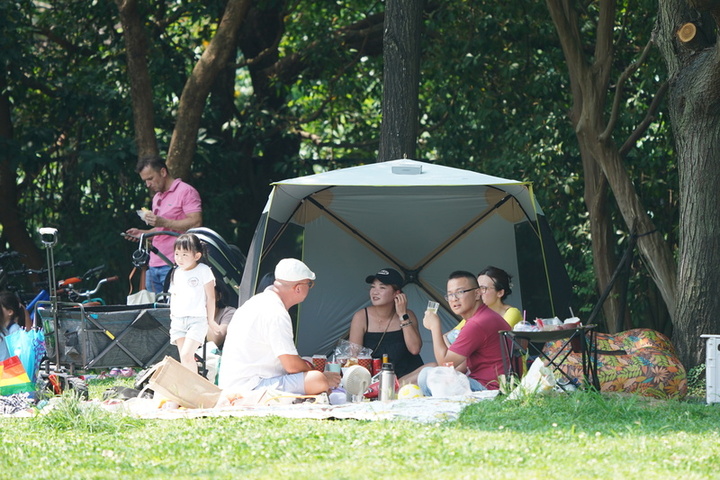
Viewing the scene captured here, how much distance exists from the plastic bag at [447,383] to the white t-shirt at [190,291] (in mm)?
1634

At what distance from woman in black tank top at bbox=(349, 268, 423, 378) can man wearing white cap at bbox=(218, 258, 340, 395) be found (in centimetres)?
133

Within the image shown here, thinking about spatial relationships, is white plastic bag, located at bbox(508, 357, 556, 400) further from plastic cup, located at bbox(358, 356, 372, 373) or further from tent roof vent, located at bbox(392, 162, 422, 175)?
tent roof vent, located at bbox(392, 162, 422, 175)

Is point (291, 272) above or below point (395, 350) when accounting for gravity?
above

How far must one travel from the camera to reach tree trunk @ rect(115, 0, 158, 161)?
959 cm

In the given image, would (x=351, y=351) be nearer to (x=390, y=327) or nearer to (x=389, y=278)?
(x=390, y=327)

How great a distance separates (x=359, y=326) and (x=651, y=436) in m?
2.93

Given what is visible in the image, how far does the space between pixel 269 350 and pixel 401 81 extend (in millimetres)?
3557

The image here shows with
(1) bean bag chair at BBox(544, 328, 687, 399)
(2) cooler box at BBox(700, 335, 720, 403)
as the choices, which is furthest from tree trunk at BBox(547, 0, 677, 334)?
(2) cooler box at BBox(700, 335, 720, 403)

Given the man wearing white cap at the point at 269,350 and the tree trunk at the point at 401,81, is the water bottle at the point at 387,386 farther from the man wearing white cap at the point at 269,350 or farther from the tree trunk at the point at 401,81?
the tree trunk at the point at 401,81

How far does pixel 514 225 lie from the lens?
7.87 metres

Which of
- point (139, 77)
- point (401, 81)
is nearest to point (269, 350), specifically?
point (401, 81)

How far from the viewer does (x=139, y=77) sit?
9688 millimetres

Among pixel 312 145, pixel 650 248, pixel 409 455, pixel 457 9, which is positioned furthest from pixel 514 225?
pixel 312 145

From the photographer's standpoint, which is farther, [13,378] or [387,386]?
[13,378]
